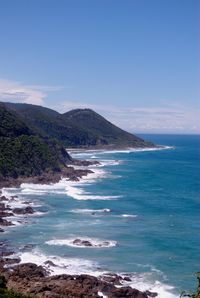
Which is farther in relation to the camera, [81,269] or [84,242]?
[84,242]

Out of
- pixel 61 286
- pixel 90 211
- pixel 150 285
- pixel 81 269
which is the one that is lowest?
pixel 150 285

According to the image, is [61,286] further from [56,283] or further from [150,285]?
[150,285]

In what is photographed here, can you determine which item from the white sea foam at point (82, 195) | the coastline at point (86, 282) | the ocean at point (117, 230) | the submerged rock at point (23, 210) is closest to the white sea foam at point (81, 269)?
the ocean at point (117, 230)

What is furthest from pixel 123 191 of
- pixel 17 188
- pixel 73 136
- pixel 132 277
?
pixel 73 136

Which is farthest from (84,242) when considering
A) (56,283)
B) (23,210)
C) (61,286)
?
(23,210)

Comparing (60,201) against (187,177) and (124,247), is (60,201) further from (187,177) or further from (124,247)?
(187,177)

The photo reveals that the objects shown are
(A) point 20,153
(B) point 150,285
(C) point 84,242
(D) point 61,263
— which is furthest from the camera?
(A) point 20,153
